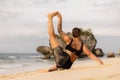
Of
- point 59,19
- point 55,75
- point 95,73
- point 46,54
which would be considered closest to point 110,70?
point 95,73

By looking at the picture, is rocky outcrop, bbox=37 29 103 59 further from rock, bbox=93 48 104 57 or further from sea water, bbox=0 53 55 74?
sea water, bbox=0 53 55 74

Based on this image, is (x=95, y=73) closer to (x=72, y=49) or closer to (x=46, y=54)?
(x=72, y=49)

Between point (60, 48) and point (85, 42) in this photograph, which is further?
point (85, 42)

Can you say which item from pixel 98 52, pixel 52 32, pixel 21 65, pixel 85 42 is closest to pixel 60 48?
pixel 52 32

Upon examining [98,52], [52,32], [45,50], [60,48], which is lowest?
[98,52]

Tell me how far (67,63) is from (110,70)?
5.28 ft

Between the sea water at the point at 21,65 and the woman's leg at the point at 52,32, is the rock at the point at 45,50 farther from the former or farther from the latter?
the woman's leg at the point at 52,32

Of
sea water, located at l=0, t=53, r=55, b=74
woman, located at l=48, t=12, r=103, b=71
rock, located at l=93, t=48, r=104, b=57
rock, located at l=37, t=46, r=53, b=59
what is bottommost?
rock, located at l=93, t=48, r=104, b=57

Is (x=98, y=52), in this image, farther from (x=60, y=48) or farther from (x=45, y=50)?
(x=60, y=48)

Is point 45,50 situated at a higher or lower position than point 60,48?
lower

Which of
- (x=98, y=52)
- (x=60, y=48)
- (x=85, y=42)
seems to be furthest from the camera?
(x=98, y=52)

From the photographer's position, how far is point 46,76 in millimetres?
7090

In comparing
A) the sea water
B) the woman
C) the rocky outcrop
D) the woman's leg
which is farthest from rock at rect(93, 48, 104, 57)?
the woman's leg

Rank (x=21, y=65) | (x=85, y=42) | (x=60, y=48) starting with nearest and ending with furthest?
(x=60, y=48) < (x=21, y=65) < (x=85, y=42)
